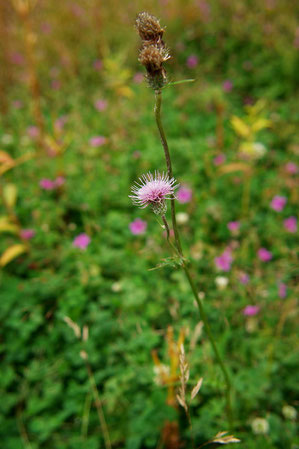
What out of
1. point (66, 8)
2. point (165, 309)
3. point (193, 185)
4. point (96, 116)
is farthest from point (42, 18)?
point (165, 309)

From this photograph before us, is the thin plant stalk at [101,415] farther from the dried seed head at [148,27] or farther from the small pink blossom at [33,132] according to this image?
the small pink blossom at [33,132]

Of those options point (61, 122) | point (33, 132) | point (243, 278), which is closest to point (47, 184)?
point (33, 132)

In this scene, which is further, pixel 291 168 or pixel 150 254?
pixel 291 168

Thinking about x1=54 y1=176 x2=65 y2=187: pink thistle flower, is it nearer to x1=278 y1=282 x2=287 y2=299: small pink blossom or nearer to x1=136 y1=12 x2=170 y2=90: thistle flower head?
x1=278 y1=282 x2=287 y2=299: small pink blossom

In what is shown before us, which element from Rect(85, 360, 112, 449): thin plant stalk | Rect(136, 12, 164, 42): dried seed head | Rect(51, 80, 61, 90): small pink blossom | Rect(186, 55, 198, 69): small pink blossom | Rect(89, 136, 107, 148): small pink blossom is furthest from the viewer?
Rect(51, 80, 61, 90): small pink blossom

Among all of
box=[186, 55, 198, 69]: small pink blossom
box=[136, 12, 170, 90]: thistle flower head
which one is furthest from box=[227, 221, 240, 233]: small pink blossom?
box=[186, 55, 198, 69]: small pink blossom

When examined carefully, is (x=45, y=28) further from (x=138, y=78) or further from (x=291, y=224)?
(x=291, y=224)
